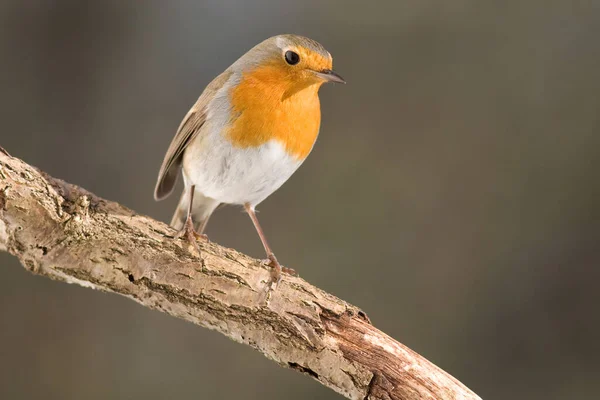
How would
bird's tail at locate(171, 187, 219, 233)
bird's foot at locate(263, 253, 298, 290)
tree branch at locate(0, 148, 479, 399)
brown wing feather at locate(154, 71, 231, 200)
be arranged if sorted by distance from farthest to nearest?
bird's tail at locate(171, 187, 219, 233)
brown wing feather at locate(154, 71, 231, 200)
bird's foot at locate(263, 253, 298, 290)
tree branch at locate(0, 148, 479, 399)

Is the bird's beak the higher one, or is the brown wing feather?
the bird's beak

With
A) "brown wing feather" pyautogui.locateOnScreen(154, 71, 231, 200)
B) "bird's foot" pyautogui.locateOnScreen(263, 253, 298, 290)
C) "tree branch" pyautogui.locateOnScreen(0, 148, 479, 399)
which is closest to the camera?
"tree branch" pyautogui.locateOnScreen(0, 148, 479, 399)

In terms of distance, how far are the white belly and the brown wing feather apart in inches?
2.6

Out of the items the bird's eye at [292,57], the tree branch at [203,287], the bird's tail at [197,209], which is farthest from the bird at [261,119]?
the bird's tail at [197,209]

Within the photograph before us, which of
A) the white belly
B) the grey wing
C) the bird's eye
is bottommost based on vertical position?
the white belly

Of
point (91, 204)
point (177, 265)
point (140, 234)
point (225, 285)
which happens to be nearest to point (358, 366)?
point (225, 285)

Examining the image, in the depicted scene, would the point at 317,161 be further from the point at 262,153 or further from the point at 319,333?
the point at 319,333

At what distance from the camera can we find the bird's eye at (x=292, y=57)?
2.44 m

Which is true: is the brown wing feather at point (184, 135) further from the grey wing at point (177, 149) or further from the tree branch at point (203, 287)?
the tree branch at point (203, 287)

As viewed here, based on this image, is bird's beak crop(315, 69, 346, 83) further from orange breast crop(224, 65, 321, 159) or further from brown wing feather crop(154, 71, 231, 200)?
brown wing feather crop(154, 71, 231, 200)

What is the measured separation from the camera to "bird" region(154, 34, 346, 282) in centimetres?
246

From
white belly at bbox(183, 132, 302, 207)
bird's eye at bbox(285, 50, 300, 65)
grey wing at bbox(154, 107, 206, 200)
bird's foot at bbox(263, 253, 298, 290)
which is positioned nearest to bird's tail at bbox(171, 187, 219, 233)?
grey wing at bbox(154, 107, 206, 200)

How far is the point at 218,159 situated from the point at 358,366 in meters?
→ 0.94

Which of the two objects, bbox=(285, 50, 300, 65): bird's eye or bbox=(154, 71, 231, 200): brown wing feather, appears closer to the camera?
bbox=(285, 50, 300, 65): bird's eye
